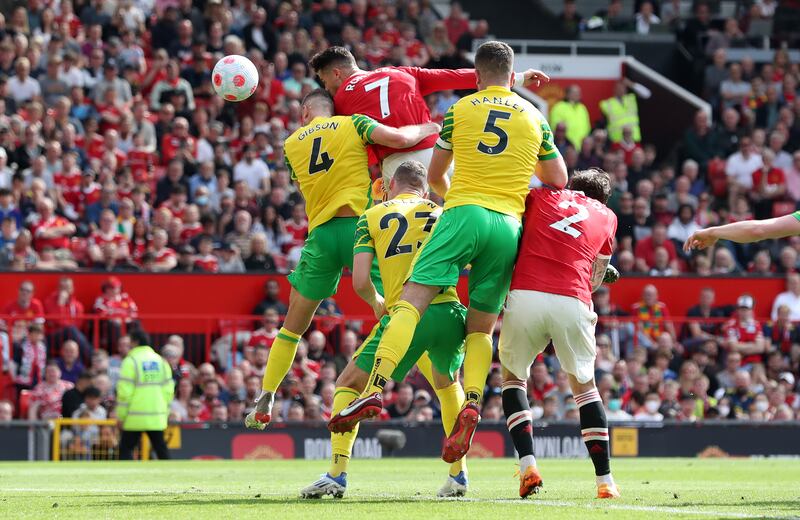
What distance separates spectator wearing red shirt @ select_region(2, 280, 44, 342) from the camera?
18.2m

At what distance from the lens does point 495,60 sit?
29.6 ft

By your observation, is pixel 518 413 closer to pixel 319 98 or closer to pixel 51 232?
pixel 319 98

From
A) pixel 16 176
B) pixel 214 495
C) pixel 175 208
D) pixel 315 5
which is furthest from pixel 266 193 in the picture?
pixel 214 495

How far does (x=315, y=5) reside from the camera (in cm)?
2556

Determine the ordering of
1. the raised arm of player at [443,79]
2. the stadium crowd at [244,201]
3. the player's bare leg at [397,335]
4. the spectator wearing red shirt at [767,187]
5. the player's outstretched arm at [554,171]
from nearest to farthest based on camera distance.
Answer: the player's bare leg at [397,335] < the player's outstretched arm at [554,171] < the raised arm of player at [443,79] < the stadium crowd at [244,201] < the spectator wearing red shirt at [767,187]

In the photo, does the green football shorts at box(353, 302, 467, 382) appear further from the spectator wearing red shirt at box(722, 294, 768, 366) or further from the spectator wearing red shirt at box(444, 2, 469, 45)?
the spectator wearing red shirt at box(444, 2, 469, 45)

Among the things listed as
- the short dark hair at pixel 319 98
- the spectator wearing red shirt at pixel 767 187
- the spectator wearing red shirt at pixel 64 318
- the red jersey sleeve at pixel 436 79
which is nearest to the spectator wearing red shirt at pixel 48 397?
the spectator wearing red shirt at pixel 64 318

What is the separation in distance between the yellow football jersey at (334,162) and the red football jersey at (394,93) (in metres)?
0.33

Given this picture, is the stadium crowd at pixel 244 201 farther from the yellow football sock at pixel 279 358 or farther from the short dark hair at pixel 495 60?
the short dark hair at pixel 495 60

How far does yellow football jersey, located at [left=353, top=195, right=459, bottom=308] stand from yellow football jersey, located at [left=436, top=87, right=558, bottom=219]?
0.24 meters

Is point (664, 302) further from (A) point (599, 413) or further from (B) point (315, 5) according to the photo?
(A) point (599, 413)

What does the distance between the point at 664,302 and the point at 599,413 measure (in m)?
13.1

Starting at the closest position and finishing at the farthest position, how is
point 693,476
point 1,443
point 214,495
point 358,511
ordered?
point 358,511, point 214,495, point 693,476, point 1,443

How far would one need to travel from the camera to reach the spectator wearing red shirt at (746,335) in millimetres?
20969
